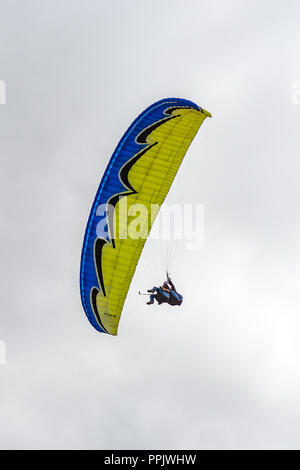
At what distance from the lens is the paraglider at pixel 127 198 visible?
23938 mm

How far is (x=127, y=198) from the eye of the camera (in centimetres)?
2444

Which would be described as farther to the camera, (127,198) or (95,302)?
(95,302)

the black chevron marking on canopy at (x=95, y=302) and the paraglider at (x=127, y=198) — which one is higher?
the paraglider at (x=127, y=198)

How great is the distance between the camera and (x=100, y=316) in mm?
25844

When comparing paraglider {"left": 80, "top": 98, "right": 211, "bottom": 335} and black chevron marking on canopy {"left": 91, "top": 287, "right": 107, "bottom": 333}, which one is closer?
paraglider {"left": 80, "top": 98, "right": 211, "bottom": 335}

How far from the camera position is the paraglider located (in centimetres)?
2394

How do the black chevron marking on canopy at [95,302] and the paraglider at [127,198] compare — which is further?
the black chevron marking on canopy at [95,302]

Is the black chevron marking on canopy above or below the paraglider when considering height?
below

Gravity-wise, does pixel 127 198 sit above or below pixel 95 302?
above

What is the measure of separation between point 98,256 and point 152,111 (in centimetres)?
635
